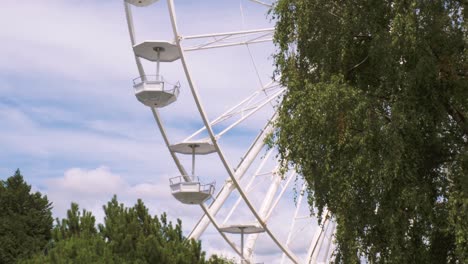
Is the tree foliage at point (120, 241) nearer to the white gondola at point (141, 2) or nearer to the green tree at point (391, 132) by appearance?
the green tree at point (391, 132)

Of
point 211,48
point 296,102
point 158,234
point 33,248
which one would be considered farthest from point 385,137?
point 33,248

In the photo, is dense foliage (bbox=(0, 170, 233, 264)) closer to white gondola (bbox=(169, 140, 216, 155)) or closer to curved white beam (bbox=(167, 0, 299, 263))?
curved white beam (bbox=(167, 0, 299, 263))

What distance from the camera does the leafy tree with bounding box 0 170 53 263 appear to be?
28.7 meters

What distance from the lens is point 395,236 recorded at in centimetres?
1416

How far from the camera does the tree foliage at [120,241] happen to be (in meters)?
18.4

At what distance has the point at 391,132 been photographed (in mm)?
14289

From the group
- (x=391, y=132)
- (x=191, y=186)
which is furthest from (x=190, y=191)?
(x=391, y=132)

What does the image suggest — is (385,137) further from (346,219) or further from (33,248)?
(33,248)

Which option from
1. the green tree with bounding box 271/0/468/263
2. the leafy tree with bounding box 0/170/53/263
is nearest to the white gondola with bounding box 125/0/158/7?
the leafy tree with bounding box 0/170/53/263

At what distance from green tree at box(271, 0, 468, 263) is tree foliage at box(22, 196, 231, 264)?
504 cm

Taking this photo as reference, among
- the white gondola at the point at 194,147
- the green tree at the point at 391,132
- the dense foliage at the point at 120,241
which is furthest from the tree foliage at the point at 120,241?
the white gondola at the point at 194,147

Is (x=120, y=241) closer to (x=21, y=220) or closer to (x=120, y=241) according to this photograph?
(x=120, y=241)

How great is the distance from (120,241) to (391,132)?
8469 millimetres

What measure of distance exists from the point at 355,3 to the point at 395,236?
16.3 ft
